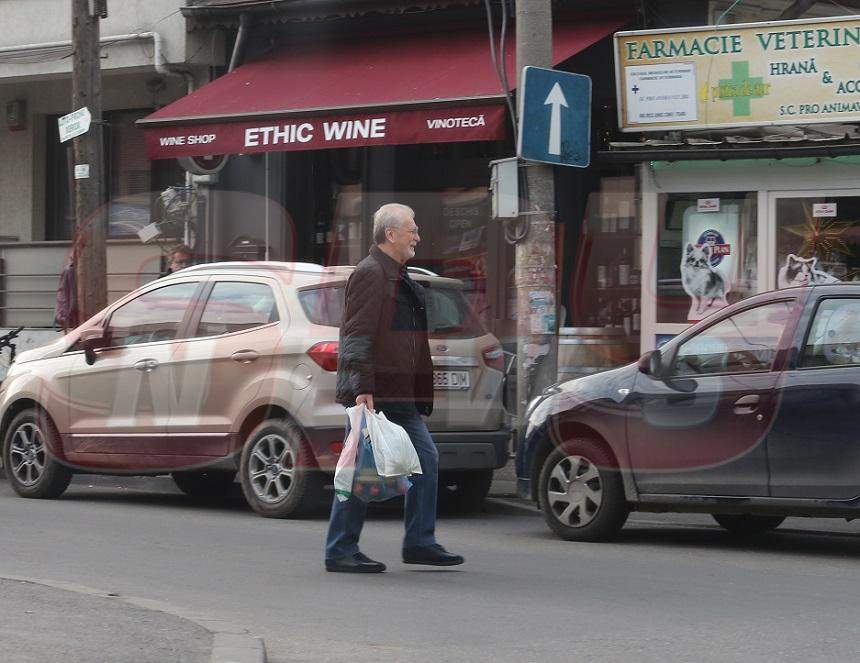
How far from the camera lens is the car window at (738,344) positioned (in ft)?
29.8

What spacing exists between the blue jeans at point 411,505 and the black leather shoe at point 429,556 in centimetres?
3

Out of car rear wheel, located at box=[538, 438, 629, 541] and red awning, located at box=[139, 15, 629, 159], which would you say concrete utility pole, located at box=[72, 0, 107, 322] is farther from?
car rear wheel, located at box=[538, 438, 629, 541]

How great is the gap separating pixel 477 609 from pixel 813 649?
1663 millimetres

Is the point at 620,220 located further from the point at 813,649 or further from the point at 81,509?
the point at 813,649

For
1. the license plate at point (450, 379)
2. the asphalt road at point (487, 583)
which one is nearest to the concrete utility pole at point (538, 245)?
the asphalt road at point (487, 583)

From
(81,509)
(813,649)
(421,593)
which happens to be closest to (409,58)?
(81,509)

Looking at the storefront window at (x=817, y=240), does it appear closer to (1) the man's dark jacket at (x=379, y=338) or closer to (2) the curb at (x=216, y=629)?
(1) the man's dark jacket at (x=379, y=338)

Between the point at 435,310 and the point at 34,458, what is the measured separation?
3504mm

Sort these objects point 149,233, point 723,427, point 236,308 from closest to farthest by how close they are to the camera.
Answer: point 723,427, point 236,308, point 149,233

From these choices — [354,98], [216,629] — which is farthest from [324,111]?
[216,629]

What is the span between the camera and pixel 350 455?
8062 mm

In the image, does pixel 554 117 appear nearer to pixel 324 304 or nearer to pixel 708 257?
pixel 324 304

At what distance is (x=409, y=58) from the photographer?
16.5 m

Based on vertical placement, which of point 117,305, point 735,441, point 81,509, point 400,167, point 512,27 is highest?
point 512,27
